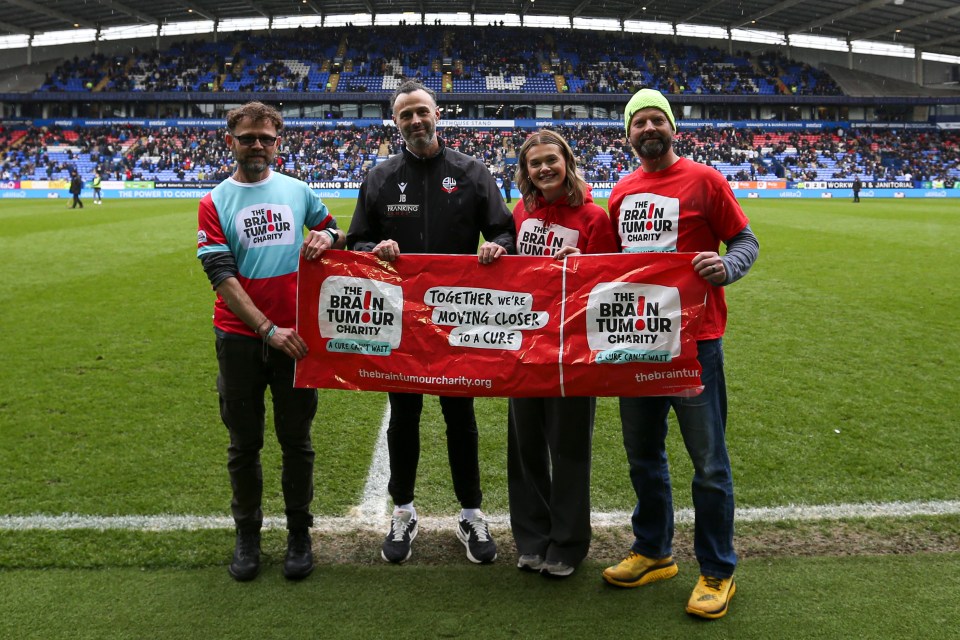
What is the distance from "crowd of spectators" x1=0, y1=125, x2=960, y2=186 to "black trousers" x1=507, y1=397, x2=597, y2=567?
4156 centimetres

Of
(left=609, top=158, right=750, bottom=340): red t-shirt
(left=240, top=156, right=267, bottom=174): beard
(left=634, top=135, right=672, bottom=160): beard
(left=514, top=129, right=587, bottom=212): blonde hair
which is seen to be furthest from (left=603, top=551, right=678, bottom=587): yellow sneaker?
(left=240, top=156, right=267, bottom=174): beard

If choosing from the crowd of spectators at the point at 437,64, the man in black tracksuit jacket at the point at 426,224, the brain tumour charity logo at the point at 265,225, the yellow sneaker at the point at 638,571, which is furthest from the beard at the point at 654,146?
the crowd of spectators at the point at 437,64

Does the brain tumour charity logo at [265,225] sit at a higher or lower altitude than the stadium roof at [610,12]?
lower

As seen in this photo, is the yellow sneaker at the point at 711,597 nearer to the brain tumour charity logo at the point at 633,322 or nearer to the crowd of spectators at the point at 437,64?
the brain tumour charity logo at the point at 633,322

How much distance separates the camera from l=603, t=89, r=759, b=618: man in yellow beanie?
9.75 ft

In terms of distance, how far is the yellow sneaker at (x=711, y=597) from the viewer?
113 inches

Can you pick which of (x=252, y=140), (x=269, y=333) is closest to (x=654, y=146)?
(x=252, y=140)

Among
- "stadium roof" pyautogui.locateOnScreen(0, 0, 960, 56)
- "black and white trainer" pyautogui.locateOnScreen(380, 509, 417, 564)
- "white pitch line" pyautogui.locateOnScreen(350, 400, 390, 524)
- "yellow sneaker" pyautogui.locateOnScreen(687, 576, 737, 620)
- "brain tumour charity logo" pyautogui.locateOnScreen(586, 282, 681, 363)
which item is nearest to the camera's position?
"yellow sneaker" pyautogui.locateOnScreen(687, 576, 737, 620)

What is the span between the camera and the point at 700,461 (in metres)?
3.00

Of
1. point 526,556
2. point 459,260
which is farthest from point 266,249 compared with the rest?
point 526,556

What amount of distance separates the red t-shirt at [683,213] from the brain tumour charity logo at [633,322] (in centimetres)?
15

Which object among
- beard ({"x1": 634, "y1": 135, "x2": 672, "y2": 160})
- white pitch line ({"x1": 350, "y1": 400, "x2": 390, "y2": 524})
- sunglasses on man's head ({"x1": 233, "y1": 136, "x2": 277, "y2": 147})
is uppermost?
sunglasses on man's head ({"x1": 233, "y1": 136, "x2": 277, "y2": 147})

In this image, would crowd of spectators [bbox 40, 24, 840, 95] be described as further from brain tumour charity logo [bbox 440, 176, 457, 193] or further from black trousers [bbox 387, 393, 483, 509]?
black trousers [bbox 387, 393, 483, 509]

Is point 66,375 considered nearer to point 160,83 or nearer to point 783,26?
point 160,83
